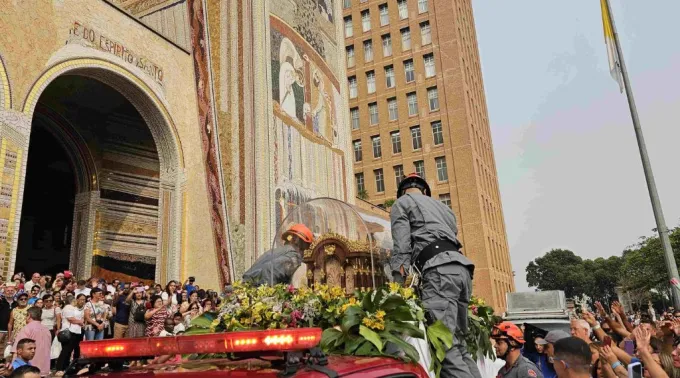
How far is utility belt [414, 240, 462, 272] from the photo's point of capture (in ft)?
13.1

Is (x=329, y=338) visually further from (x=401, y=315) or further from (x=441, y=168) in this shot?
(x=441, y=168)

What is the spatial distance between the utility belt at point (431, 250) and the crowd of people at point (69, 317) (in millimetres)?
6149

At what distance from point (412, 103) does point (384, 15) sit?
30.0 feet

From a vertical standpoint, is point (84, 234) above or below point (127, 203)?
below

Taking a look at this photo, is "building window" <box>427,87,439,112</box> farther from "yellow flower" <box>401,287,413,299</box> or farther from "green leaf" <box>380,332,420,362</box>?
"green leaf" <box>380,332,420,362</box>

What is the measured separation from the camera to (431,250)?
402 cm

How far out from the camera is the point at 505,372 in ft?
16.7

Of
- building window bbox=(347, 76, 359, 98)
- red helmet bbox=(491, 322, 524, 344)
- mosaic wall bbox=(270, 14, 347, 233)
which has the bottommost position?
red helmet bbox=(491, 322, 524, 344)

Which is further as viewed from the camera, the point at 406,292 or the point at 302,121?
the point at 302,121

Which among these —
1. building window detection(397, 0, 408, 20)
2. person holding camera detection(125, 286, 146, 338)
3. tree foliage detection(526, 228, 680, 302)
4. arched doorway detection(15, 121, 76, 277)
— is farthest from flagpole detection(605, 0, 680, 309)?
tree foliage detection(526, 228, 680, 302)

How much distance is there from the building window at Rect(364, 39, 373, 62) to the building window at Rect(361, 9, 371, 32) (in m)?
1.22

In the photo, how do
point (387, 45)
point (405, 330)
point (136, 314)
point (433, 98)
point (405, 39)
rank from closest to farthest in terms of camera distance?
point (405, 330) < point (136, 314) < point (433, 98) < point (405, 39) < point (387, 45)

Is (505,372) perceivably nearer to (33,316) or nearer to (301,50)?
(33,316)

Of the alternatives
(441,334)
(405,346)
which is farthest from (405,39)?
(405,346)
